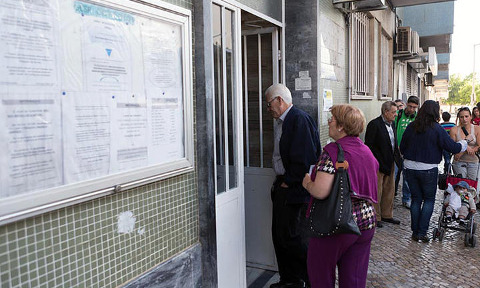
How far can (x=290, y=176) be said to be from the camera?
3.69 m

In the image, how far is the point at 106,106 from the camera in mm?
2023

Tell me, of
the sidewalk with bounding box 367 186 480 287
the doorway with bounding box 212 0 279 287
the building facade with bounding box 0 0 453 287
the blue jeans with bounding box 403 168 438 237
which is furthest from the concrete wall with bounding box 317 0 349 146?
the sidewalk with bounding box 367 186 480 287

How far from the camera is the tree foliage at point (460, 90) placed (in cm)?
6047

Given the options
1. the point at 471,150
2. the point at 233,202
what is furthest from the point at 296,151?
the point at 471,150

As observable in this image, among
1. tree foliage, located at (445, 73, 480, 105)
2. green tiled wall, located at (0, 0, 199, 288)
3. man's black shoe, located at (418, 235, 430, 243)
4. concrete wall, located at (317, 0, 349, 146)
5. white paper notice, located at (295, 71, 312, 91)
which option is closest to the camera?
green tiled wall, located at (0, 0, 199, 288)

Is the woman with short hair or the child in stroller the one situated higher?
the woman with short hair

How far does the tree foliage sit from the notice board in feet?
214

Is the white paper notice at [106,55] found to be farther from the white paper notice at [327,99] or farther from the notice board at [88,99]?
the white paper notice at [327,99]

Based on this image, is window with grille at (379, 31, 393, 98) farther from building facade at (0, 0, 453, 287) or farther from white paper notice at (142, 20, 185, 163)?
white paper notice at (142, 20, 185, 163)

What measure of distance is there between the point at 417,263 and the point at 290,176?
7.33 feet

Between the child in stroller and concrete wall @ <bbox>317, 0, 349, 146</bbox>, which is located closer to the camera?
concrete wall @ <bbox>317, 0, 349, 146</bbox>

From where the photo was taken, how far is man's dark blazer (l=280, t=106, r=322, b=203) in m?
3.62

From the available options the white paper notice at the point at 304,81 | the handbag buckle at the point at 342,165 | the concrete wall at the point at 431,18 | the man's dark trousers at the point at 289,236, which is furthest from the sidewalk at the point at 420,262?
the concrete wall at the point at 431,18

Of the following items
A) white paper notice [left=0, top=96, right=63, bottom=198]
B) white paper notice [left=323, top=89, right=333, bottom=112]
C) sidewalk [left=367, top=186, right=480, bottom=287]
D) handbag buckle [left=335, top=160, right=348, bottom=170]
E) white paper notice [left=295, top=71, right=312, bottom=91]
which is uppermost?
white paper notice [left=295, top=71, right=312, bottom=91]
